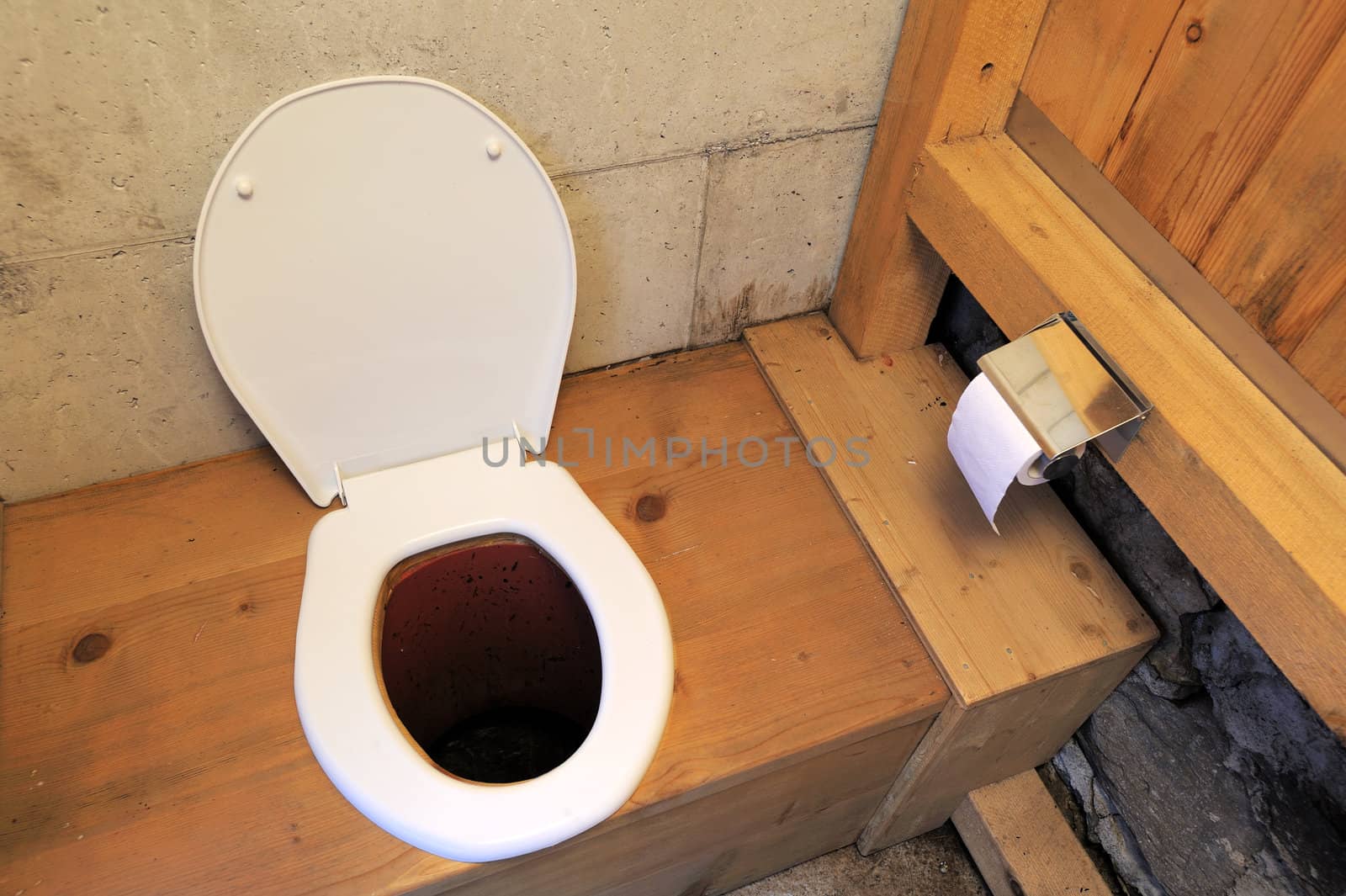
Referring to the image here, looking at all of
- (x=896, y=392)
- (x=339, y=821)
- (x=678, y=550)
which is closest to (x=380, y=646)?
(x=339, y=821)

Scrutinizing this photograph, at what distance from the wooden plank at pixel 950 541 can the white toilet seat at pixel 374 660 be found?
1.07ft

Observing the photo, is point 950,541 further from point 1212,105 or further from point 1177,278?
point 1212,105

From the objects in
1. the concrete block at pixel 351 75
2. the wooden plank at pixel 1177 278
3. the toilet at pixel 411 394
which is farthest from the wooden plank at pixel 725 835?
the concrete block at pixel 351 75

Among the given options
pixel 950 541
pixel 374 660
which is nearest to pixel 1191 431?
pixel 950 541

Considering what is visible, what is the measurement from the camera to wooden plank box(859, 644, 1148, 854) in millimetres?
1125

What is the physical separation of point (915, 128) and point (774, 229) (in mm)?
243

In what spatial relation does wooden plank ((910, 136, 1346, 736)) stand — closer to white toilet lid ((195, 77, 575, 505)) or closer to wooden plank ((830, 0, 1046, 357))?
wooden plank ((830, 0, 1046, 357))

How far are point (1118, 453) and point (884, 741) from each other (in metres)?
0.44

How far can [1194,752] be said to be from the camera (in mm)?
1179

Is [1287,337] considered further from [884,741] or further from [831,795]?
[831,795]

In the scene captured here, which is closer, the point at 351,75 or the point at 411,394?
the point at 351,75

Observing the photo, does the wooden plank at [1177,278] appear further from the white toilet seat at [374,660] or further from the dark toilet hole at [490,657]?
the dark toilet hole at [490,657]

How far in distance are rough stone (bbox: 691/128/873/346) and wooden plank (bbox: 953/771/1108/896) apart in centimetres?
78

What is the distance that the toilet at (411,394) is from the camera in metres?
0.92
